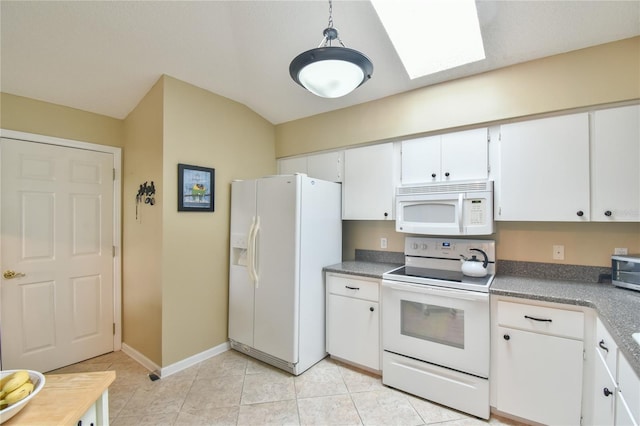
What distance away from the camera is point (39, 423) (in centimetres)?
87

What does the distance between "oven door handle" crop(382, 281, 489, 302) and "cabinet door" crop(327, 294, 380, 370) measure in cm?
30

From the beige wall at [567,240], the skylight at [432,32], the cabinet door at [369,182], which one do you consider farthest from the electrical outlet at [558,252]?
the skylight at [432,32]

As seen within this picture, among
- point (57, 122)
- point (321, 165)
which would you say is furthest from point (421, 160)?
point (57, 122)

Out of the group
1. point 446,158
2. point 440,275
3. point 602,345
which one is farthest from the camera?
point 446,158

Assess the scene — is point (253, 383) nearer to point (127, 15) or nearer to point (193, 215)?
point (193, 215)

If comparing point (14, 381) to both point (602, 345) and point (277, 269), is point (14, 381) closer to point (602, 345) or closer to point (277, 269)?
point (277, 269)

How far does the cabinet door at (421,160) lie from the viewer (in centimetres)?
250

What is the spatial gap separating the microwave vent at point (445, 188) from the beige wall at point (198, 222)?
1.71m

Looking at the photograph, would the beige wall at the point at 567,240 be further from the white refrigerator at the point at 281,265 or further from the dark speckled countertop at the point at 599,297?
the white refrigerator at the point at 281,265

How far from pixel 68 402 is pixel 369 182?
250cm

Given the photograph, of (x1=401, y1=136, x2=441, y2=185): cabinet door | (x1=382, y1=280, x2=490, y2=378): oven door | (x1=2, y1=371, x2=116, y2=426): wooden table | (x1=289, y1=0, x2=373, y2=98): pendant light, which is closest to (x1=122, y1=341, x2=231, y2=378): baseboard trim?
(x1=2, y1=371, x2=116, y2=426): wooden table

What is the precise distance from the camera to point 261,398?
2.22m

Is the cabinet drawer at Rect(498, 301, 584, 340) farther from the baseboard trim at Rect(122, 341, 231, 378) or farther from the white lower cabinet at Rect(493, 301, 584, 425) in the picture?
the baseboard trim at Rect(122, 341, 231, 378)

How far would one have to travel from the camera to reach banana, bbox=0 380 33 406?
2.86 feet
